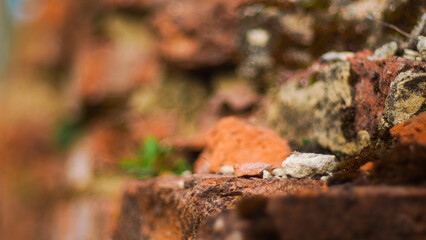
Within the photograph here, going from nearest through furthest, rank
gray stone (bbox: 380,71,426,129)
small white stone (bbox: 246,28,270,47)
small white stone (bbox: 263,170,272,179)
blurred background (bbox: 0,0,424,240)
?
1. gray stone (bbox: 380,71,426,129)
2. small white stone (bbox: 263,170,272,179)
3. blurred background (bbox: 0,0,424,240)
4. small white stone (bbox: 246,28,270,47)

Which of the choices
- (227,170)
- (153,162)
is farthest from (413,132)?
(153,162)

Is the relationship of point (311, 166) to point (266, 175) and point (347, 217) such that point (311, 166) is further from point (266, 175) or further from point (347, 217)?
point (347, 217)

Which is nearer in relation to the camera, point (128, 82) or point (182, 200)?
point (182, 200)

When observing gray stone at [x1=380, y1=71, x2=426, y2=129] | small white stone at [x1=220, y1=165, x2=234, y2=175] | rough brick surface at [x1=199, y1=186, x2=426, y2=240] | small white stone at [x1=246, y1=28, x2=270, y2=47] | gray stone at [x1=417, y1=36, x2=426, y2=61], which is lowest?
rough brick surface at [x1=199, y1=186, x2=426, y2=240]

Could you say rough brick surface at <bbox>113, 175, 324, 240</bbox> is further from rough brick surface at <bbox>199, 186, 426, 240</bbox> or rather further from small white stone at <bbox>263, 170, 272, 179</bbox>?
rough brick surface at <bbox>199, 186, 426, 240</bbox>

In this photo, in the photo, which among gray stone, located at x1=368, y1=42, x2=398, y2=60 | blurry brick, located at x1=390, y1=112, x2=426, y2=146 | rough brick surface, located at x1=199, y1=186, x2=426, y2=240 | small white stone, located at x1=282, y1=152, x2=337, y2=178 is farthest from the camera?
gray stone, located at x1=368, y1=42, x2=398, y2=60

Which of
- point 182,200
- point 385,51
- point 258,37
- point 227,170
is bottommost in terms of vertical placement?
point 182,200

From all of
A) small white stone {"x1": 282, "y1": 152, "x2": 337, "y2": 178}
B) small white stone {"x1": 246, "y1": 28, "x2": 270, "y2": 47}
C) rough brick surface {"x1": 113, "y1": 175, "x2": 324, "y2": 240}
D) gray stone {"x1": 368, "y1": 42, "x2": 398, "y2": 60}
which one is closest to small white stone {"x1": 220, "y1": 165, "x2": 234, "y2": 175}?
rough brick surface {"x1": 113, "y1": 175, "x2": 324, "y2": 240}

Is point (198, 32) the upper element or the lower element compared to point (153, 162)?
upper
